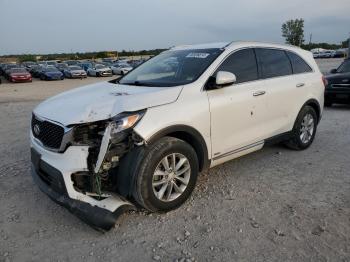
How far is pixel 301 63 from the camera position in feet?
18.2

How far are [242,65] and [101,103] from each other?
2.04 meters

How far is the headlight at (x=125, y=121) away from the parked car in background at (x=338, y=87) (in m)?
8.05

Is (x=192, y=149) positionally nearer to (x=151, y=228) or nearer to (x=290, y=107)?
(x=151, y=228)

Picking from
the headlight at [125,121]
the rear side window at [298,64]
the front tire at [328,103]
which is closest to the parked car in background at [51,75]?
the front tire at [328,103]

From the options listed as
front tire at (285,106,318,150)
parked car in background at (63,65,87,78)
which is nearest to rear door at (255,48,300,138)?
front tire at (285,106,318,150)

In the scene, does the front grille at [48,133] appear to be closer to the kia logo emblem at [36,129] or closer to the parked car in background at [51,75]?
the kia logo emblem at [36,129]

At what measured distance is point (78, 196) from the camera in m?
3.24

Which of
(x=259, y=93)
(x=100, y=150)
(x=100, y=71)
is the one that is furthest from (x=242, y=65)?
(x=100, y=71)

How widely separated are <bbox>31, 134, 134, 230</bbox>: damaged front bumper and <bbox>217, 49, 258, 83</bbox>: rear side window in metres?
2.01

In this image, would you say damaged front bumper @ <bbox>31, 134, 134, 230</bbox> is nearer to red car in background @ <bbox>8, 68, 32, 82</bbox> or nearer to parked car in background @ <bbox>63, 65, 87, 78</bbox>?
red car in background @ <bbox>8, 68, 32, 82</bbox>

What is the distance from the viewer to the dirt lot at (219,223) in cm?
298

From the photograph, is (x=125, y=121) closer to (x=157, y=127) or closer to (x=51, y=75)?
(x=157, y=127)

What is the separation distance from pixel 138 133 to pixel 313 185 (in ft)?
8.07

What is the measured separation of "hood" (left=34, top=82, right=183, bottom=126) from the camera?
3256mm
